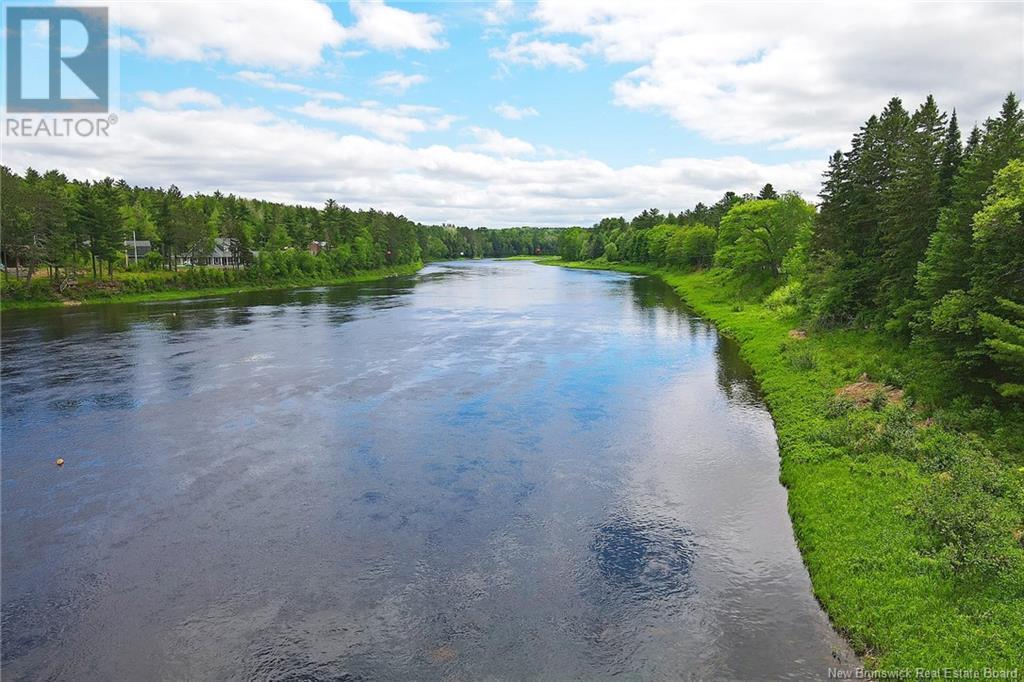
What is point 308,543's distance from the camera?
20156 millimetres

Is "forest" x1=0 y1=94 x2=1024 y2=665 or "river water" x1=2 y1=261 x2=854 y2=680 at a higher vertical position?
"forest" x1=0 y1=94 x2=1024 y2=665

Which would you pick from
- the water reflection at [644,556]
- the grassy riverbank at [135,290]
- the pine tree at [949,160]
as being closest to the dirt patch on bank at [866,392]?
the pine tree at [949,160]

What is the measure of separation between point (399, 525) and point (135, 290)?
285 ft

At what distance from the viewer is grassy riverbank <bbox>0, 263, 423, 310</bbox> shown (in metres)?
79.3

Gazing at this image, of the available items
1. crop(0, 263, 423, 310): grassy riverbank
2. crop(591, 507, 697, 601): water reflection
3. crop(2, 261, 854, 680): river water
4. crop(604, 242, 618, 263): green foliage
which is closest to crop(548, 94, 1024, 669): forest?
crop(2, 261, 854, 680): river water

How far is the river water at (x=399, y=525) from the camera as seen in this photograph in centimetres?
1516

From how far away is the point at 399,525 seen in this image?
21250mm

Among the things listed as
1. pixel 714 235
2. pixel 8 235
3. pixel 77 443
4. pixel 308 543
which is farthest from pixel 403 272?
pixel 308 543

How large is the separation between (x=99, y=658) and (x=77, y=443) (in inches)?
703

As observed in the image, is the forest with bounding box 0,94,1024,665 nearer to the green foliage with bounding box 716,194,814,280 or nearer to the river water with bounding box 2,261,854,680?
the green foliage with bounding box 716,194,814,280

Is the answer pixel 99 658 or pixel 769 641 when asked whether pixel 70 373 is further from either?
pixel 769 641

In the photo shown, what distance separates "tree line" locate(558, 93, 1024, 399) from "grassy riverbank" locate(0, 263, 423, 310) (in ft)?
274

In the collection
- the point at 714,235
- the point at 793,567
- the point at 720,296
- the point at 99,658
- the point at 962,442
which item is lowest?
the point at 99,658

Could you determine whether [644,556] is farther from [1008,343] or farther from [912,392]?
[912,392]
